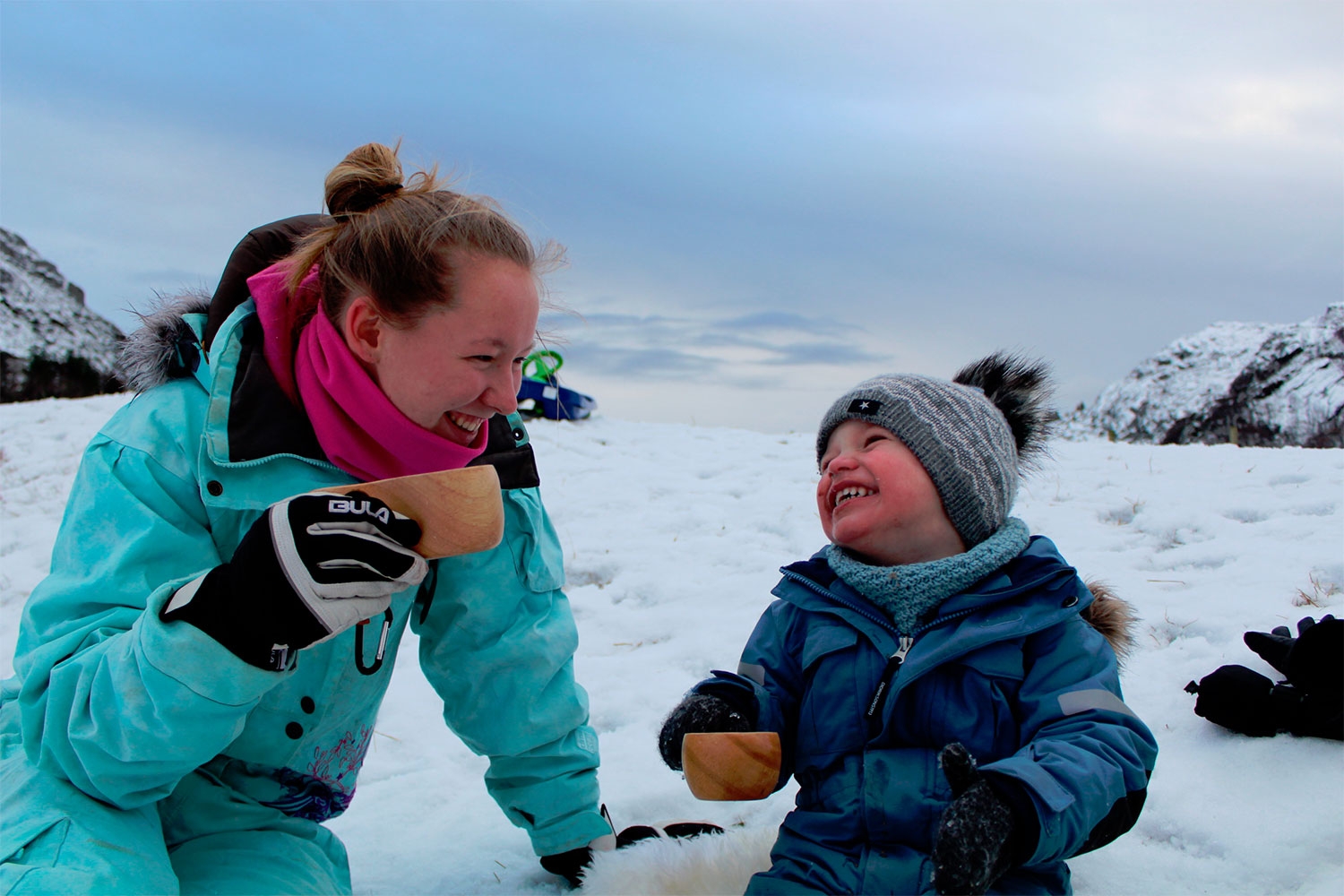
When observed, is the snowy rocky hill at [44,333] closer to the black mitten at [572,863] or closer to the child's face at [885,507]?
the black mitten at [572,863]

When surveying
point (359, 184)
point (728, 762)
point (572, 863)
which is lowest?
point (572, 863)

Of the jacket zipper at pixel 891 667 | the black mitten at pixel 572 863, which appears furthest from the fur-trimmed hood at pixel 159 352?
the jacket zipper at pixel 891 667

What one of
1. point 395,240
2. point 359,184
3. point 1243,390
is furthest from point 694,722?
point 1243,390

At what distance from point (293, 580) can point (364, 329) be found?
0.67 meters

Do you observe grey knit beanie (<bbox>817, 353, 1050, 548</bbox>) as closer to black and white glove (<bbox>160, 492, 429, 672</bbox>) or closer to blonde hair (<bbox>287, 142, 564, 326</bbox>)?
blonde hair (<bbox>287, 142, 564, 326</bbox>)

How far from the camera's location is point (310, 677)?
2.24 meters

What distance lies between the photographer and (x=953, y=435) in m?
2.25

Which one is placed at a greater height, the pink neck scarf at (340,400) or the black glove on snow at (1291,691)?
the pink neck scarf at (340,400)

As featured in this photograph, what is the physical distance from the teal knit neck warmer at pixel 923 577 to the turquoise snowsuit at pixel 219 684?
2.86 feet

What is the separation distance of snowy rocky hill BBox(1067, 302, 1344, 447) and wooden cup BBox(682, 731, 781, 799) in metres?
9.03

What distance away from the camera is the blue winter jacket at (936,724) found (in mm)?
1825

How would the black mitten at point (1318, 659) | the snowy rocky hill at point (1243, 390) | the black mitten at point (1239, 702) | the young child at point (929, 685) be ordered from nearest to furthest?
1. the young child at point (929, 685)
2. the black mitten at point (1318, 659)
3. the black mitten at point (1239, 702)
4. the snowy rocky hill at point (1243, 390)

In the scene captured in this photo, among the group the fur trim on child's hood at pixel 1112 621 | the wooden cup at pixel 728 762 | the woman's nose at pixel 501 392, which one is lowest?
the wooden cup at pixel 728 762

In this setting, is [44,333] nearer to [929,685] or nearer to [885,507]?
[885,507]
